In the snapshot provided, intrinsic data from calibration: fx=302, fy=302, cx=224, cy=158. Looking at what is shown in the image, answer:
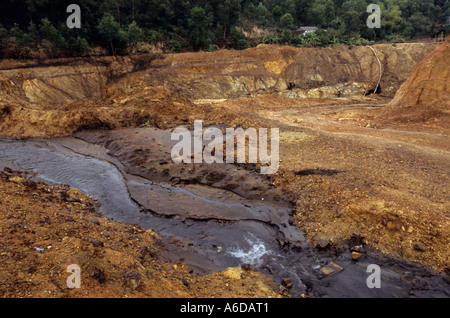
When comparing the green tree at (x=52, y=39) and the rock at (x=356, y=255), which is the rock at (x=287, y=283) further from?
the green tree at (x=52, y=39)

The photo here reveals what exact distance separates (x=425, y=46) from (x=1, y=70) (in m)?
32.0

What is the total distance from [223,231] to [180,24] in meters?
27.4

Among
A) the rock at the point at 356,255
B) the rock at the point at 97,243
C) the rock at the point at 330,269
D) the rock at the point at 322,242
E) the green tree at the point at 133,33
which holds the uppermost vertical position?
the green tree at the point at 133,33

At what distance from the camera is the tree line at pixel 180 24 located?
73.4 ft

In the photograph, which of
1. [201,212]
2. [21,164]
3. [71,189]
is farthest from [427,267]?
[21,164]

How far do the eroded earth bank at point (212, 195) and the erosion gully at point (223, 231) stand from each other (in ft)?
0.13

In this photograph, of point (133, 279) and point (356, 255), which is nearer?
point (133, 279)

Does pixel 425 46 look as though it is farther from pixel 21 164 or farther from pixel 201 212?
pixel 21 164

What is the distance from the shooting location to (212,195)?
10.1 metres

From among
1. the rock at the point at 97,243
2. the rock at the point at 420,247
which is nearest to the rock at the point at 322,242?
the rock at the point at 420,247

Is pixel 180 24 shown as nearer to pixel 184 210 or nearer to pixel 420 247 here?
pixel 184 210

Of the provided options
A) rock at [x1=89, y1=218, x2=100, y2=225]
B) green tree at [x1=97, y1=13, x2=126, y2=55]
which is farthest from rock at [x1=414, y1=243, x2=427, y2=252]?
green tree at [x1=97, y1=13, x2=126, y2=55]

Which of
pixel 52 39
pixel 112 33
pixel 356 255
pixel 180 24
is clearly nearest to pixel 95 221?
pixel 356 255

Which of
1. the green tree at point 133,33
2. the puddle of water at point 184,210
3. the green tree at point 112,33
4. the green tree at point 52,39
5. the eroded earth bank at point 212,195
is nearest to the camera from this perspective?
the eroded earth bank at point 212,195
